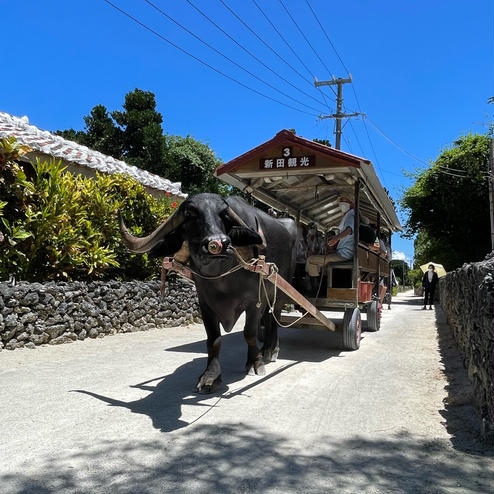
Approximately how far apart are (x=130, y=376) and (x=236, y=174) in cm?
317

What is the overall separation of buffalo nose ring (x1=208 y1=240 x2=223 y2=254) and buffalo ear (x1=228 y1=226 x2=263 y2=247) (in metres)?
0.56

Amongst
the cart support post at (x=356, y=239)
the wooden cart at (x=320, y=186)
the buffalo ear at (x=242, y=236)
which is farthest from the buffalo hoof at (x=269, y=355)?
the buffalo ear at (x=242, y=236)

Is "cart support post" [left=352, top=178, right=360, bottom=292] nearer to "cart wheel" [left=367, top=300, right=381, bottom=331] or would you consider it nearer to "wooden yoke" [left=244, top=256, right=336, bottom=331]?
"wooden yoke" [left=244, top=256, right=336, bottom=331]

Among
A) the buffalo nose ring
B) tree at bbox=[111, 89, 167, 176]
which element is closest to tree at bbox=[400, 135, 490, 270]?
tree at bbox=[111, 89, 167, 176]

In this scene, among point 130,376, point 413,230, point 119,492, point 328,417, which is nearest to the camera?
point 119,492

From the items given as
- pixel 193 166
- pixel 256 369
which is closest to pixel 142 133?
pixel 193 166

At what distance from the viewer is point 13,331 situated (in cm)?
589

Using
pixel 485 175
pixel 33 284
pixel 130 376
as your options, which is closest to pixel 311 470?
pixel 130 376

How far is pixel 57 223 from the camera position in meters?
6.75

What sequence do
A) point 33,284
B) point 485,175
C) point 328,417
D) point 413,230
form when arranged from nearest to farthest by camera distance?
point 328,417
point 33,284
point 485,175
point 413,230

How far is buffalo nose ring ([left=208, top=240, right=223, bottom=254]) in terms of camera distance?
346 centimetres

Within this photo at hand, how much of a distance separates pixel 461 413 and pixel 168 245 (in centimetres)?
285

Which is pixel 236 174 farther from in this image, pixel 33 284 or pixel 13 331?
pixel 13 331

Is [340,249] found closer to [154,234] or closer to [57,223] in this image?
[154,234]
